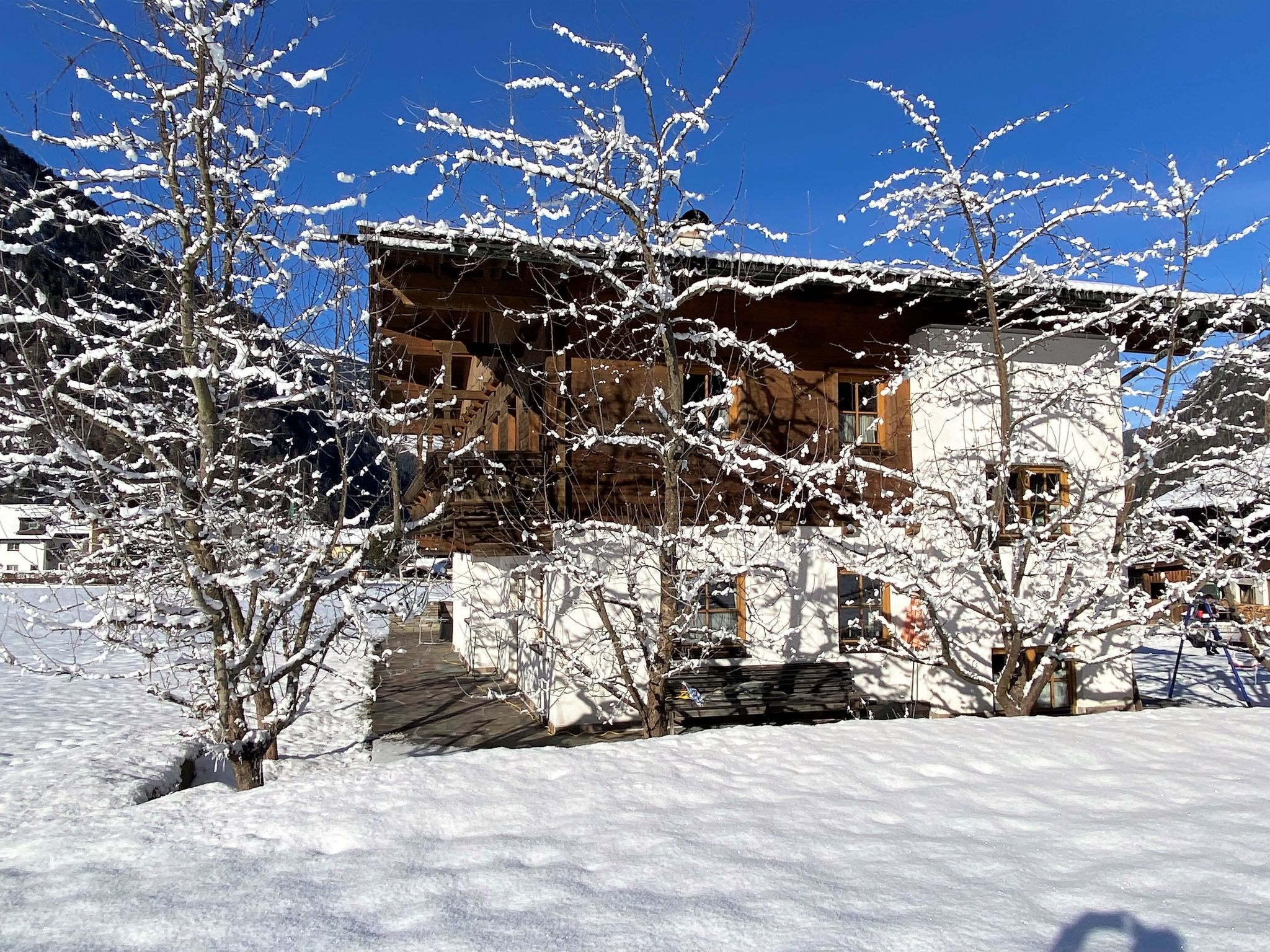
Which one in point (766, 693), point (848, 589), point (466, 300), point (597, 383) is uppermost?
point (466, 300)

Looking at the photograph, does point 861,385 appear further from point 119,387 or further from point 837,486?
point 119,387

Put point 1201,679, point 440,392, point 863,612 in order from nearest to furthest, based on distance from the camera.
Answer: point 863,612, point 440,392, point 1201,679

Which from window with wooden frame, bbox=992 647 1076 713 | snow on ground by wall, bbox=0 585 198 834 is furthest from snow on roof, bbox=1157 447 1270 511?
snow on ground by wall, bbox=0 585 198 834

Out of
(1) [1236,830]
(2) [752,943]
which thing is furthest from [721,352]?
(2) [752,943]

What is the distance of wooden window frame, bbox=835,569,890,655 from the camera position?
11102 mm

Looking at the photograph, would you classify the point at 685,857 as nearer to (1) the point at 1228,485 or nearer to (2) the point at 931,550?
(2) the point at 931,550

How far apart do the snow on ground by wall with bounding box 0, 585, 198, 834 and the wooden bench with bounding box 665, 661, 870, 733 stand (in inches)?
206

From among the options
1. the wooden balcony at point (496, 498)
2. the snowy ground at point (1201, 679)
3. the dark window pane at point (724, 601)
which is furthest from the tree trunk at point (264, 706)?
the snowy ground at point (1201, 679)

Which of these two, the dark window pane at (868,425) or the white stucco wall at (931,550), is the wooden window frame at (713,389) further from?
the dark window pane at (868,425)

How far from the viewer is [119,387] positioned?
22.0 ft

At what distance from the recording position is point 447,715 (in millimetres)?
11844

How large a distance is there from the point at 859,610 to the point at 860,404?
2.68 m

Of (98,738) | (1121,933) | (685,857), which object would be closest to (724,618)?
(685,857)

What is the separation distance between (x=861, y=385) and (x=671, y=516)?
4.99 meters
